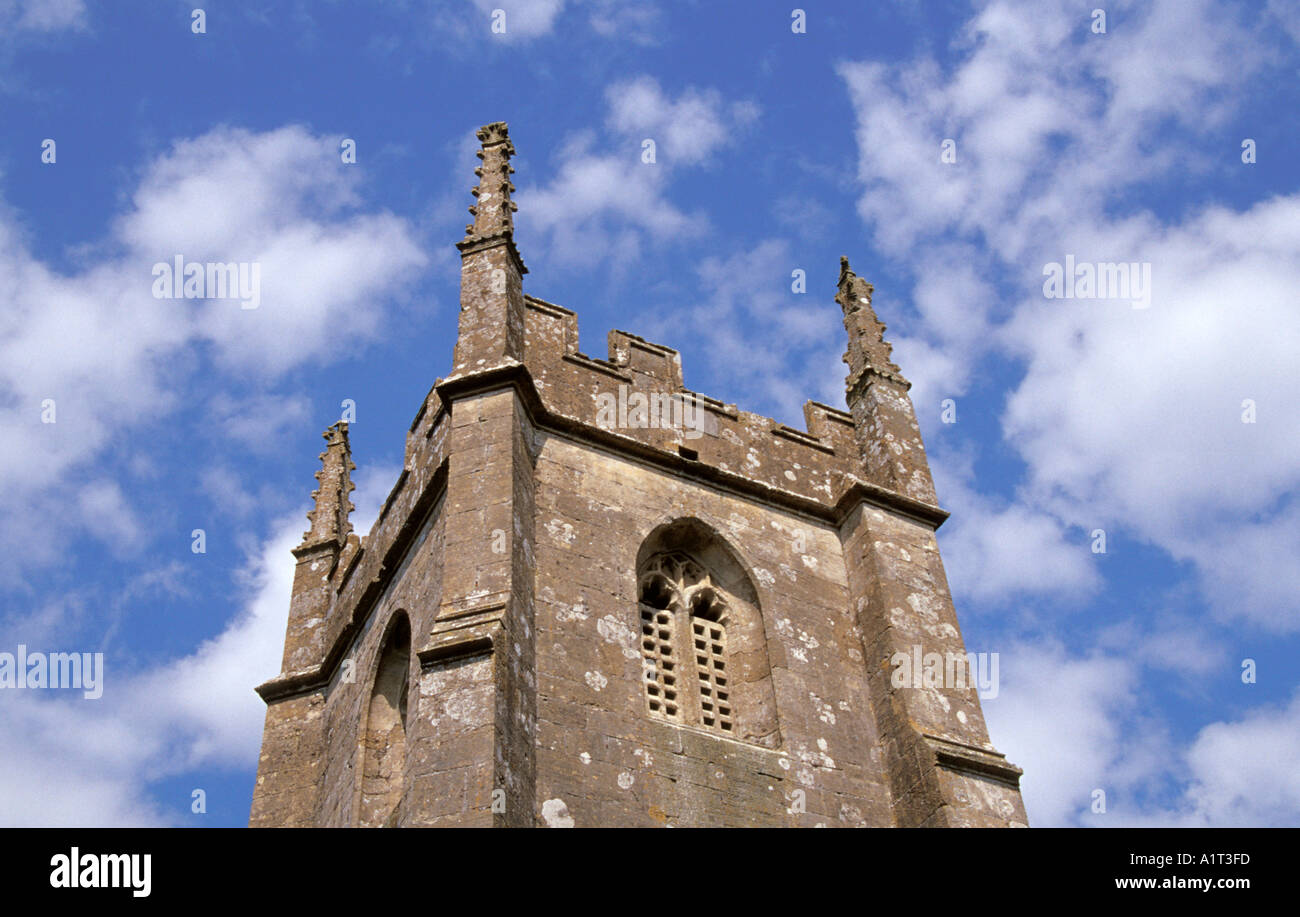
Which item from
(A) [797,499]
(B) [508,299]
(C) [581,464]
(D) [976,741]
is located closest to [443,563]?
(C) [581,464]

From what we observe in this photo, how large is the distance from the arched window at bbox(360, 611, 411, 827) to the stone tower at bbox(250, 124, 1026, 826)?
0.03 metres

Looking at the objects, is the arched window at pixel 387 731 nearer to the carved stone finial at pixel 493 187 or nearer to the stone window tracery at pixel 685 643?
the stone window tracery at pixel 685 643

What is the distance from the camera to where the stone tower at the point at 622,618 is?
40.3 feet

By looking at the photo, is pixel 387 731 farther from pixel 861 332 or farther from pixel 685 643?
pixel 861 332

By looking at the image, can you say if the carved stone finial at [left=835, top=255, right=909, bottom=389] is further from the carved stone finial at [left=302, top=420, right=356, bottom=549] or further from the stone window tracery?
the carved stone finial at [left=302, top=420, right=356, bottom=549]

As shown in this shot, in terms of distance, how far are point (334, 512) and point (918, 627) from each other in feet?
29.0
